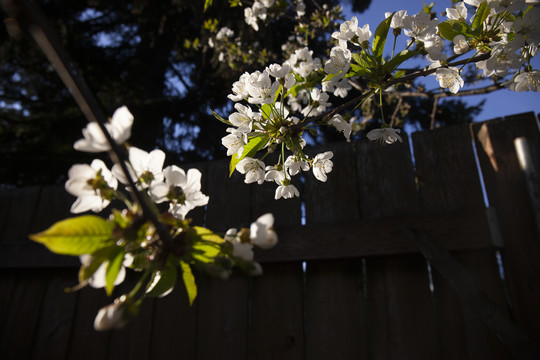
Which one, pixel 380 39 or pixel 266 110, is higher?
pixel 380 39

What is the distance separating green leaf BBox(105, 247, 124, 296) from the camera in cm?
48

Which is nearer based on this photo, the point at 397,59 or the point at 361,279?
the point at 397,59

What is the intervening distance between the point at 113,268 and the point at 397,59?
666 millimetres

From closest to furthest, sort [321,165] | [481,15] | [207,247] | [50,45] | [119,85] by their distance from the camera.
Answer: [50,45]
[207,247]
[481,15]
[321,165]
[119,85]

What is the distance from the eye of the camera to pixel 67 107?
4.36 m

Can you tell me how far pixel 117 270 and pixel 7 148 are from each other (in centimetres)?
460

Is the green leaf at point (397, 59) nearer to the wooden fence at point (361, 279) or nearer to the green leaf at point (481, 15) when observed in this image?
the green leaf at point (481, 15)

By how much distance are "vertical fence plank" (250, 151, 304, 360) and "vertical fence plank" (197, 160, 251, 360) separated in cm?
5

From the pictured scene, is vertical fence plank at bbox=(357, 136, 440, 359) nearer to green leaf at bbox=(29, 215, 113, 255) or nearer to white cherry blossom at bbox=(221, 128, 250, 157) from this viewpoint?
white cherry blossom at bbox=(221, 128, 250, 157)

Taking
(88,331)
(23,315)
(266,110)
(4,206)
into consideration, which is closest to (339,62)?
(266,110)

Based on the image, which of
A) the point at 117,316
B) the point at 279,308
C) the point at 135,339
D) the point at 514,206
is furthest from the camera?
the point at 135,339

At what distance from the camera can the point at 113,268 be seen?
485mm

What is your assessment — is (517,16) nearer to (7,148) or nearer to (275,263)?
(275,263)

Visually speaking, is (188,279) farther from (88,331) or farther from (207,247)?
(88,331)
